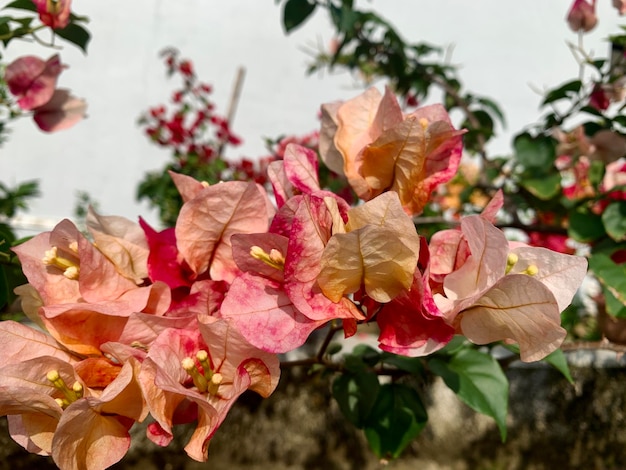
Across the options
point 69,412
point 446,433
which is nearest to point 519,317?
point 69,412

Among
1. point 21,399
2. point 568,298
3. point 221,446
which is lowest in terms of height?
point 221,446

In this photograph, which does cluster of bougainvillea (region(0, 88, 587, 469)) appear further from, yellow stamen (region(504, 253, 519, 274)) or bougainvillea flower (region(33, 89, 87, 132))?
bougainvillea flower (region(33, 89, 87, 132))

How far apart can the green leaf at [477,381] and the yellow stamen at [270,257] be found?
10.0 inches

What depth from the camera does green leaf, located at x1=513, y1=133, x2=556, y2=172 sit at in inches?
36.1

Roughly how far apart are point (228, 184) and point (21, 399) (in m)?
0.17

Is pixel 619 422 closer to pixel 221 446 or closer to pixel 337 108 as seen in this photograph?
pixel 221 446

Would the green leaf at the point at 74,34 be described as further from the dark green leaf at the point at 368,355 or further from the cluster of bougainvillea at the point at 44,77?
the dark green leaf at the point at 368,355

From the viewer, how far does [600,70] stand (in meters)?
0.85

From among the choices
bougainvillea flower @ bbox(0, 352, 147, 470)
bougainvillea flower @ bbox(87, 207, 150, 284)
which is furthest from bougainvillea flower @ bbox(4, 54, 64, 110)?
bougainvillea flower @ bbox(0, 352, 147, 470)

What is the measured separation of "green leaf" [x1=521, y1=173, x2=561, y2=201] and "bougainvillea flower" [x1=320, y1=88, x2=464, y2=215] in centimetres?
61

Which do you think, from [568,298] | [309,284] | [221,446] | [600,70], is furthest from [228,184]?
[600,70]

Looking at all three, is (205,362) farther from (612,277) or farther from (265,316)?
(612,277)

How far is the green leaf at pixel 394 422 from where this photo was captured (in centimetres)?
53

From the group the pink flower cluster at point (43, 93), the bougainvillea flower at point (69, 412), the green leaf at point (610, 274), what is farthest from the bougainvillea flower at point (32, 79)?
the green leaf at point (610, 274)
